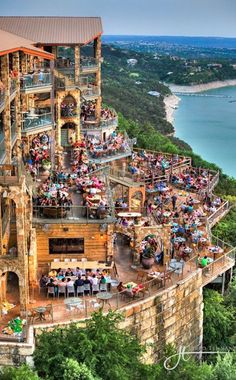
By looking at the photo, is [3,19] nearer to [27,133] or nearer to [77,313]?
[27,133]

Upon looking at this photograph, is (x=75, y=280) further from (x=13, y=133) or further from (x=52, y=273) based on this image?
(x=13, y=133)

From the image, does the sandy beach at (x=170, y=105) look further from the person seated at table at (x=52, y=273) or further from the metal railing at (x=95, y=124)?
the person seated at table at (x=52, y=273)

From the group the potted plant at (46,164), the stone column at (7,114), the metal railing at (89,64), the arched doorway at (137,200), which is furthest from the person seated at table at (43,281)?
the metal railing at (89,64)

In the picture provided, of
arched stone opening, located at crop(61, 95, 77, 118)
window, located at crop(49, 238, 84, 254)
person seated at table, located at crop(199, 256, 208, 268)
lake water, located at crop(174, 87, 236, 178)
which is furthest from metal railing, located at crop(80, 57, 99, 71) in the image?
lake water, located at crop(174, 87, 236, 178)

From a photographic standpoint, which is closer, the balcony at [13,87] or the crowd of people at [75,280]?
the crowd of people at [75,280]

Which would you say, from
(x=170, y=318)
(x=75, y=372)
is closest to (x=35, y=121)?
(x=170, y=318)

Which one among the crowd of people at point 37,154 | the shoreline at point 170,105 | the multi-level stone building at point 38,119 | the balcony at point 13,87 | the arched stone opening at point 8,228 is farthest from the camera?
the shoreline at point 170,105

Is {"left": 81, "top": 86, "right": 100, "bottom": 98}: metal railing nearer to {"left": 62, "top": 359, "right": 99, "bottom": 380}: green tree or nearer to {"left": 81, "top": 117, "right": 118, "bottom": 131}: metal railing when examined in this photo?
{"left": 81, "top": 117, "right": 118, "bottom": 131}: metal railing
